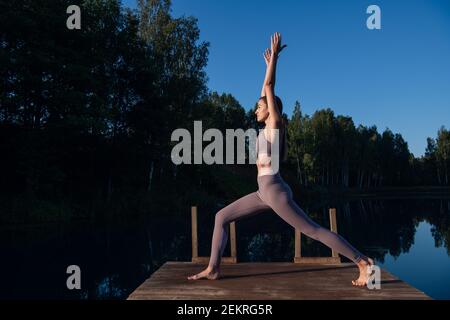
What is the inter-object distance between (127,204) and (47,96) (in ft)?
31.5

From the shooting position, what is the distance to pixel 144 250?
1744 cm

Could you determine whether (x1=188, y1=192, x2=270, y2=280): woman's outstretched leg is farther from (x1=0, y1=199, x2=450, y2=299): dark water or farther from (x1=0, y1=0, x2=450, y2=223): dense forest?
(x1=0, y1=0, x2=450, y2=223): dense forest

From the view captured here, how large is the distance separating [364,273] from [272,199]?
1609 millimetres

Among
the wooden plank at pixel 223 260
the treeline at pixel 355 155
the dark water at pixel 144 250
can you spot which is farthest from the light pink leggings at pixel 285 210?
the treeline at pixel 355 155

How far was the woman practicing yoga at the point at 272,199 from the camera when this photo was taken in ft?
17.7

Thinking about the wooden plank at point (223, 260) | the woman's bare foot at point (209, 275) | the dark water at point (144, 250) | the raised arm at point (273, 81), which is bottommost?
the dark water at point (144, 250)

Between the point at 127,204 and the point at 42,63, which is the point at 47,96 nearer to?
the point at 42,63

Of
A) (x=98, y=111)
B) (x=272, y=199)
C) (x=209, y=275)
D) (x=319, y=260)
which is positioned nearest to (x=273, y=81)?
(x=272, y=199)

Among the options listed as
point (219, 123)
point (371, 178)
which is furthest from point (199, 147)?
point (371, 178)

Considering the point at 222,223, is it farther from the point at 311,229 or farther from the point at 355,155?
the point at 355,155

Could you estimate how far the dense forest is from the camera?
24.1 m

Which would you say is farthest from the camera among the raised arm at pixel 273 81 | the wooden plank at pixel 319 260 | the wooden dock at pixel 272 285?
the wooden plank at pixel 319 260

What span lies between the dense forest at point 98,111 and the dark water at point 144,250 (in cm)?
441

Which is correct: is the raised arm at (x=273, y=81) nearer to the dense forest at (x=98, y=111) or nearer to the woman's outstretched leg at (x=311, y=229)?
Answer: the woman's outstretched leg at (x=311, y=229)
